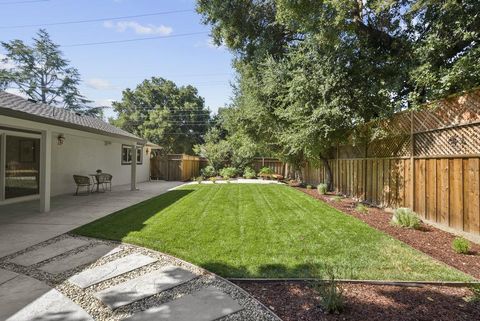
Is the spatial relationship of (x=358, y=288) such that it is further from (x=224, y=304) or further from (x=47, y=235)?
(x=47, y=235)

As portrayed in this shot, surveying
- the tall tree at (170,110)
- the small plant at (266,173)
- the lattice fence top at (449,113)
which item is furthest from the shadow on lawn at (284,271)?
the tall tree at (170,110)

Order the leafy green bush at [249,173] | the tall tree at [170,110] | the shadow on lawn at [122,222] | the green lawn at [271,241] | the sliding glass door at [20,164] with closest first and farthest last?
1. the green lawn at [271,241]
2. the shadow on lawn at [122,222]
3. the sliding glass door at [20,164]
4. the leafy green bush at [249,173]
5. the tall tree at [170,110]

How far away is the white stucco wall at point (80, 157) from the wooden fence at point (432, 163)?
8.72 m

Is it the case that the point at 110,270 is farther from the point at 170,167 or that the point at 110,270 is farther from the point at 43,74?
the point at 43,74

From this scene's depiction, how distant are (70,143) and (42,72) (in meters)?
26.4

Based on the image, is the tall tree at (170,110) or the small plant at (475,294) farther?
the tall tree at (170,110)

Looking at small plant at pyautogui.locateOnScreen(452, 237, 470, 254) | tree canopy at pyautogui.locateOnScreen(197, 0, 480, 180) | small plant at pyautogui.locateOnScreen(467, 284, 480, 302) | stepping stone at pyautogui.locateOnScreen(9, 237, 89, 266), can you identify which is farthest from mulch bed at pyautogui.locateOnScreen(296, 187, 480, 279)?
stepping stone at pyautogui.locateOnScreen(9, 237, 89, 266)

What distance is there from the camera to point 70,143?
11.1m

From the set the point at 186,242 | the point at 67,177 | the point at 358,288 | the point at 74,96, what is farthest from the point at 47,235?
the point at 74,96

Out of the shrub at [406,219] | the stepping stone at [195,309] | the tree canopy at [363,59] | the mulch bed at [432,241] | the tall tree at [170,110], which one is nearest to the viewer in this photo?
the stepping stone at [195,309]

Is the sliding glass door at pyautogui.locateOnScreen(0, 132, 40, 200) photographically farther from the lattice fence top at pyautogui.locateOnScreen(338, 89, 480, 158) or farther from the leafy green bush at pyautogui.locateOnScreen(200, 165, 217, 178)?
the leafy green bush at pyautogui.locateOnScreen(200, 165, 217, 178)

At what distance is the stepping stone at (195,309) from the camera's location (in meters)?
2.67

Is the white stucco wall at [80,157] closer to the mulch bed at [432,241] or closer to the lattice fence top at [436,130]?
the mulch bed at [432,241]

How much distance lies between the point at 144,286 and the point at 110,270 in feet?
2.45
